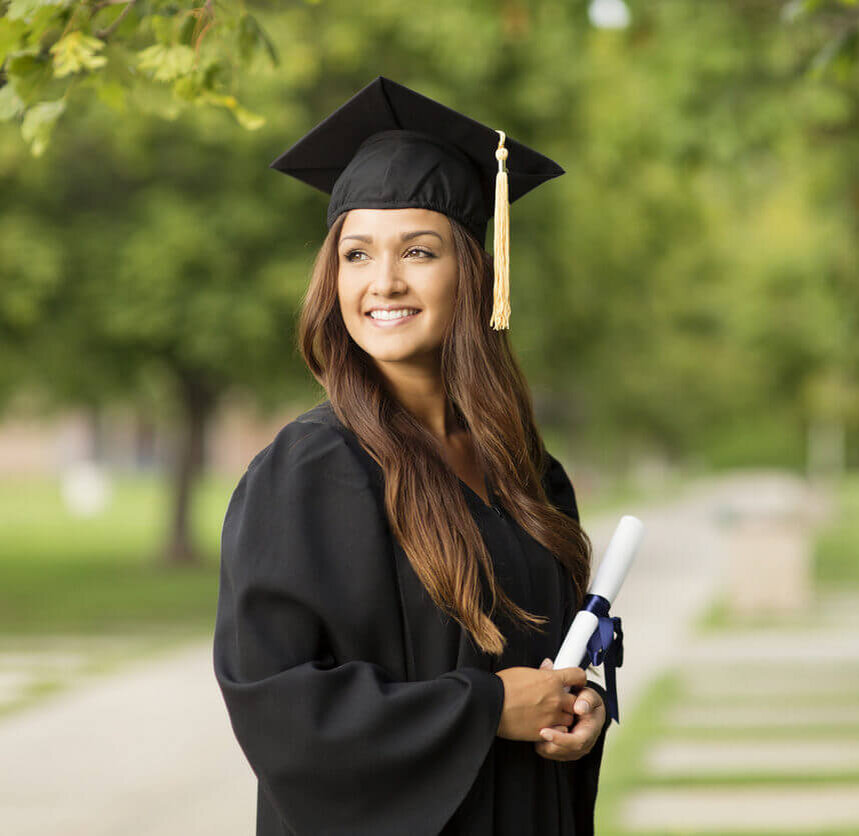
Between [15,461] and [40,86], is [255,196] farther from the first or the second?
[15,461]

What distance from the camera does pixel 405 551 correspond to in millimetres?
2195

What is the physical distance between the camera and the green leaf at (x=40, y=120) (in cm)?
290

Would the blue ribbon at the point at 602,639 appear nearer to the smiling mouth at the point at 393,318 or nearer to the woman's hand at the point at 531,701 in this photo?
the woman's hand at the point at 531,701

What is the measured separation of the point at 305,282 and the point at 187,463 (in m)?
7.20

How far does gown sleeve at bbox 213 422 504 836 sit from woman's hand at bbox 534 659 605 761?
0.15 m

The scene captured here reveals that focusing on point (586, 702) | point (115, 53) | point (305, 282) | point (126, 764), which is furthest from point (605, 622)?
point (305, 282)

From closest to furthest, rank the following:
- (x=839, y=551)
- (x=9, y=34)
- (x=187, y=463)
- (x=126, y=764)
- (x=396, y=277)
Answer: (x=396, y=277) → (x=9, y=34) → (x=126, y=764) → (x=187, y=463) → (x=839, y=551)

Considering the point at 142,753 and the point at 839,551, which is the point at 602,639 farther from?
the point at 839,551

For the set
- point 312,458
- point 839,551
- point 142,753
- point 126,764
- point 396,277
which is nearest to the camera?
point 312,458

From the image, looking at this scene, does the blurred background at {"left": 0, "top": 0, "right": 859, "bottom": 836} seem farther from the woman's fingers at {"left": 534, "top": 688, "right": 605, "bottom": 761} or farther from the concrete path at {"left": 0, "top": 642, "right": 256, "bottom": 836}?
the woman's fingers at {"left": 534, "top": 688, "right": 605, "bottom": 761}

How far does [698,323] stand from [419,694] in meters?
31.4

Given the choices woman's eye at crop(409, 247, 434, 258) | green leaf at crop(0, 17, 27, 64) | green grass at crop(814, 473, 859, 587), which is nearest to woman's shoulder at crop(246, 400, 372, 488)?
woman's eye at crop(409, 247, 434, 258)

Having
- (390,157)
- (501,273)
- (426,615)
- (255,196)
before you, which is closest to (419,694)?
(426,615)

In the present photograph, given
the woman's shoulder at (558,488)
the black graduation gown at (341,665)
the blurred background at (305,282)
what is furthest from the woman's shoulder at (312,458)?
the blurred background at (305,282)
